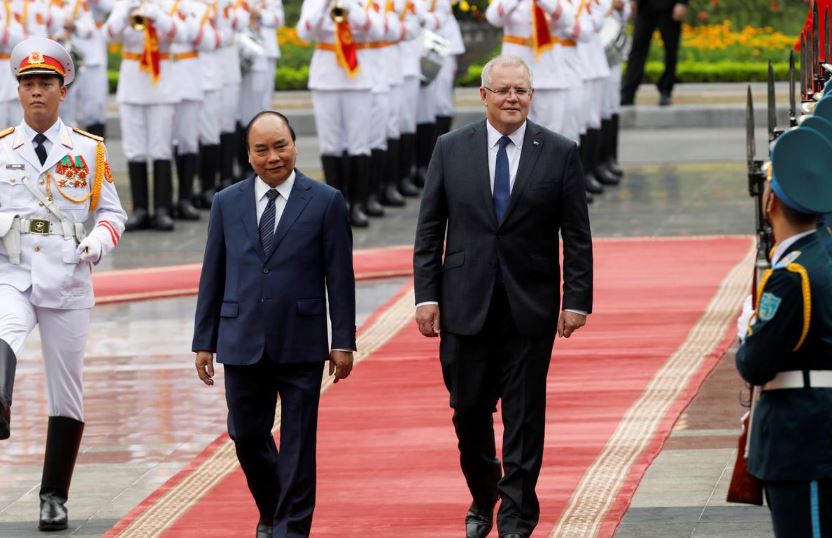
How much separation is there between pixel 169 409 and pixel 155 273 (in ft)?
13.6

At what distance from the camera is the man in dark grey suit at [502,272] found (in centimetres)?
702

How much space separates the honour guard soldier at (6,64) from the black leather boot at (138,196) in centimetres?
94

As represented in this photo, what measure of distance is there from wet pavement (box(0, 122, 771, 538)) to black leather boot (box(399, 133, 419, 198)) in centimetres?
132

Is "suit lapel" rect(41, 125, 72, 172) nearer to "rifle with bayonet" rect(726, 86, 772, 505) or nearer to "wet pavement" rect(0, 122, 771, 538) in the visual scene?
"wet pavement" rect(0, 122, 771, 538)

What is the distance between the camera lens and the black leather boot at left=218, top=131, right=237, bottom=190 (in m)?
17.7

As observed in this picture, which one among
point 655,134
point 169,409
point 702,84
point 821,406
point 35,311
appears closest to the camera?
point 821,406

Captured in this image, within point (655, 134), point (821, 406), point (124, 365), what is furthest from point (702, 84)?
point (821, 406)

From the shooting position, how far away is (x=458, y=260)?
7.10m

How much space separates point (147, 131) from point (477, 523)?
9.27 metres

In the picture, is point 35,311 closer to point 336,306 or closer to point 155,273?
point 336,306

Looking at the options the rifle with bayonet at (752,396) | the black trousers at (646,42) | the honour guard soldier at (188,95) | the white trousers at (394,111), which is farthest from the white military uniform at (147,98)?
the rifle with bayonet at (752,396)

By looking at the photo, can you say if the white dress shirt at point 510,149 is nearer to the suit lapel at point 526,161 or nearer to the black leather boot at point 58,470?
the suit lapel at point 526,161

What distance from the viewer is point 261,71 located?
1853 centimetres

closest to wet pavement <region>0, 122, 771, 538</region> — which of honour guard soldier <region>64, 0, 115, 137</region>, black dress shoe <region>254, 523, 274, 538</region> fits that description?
black dress shoe <region>254, 523, 274, 538</region>
